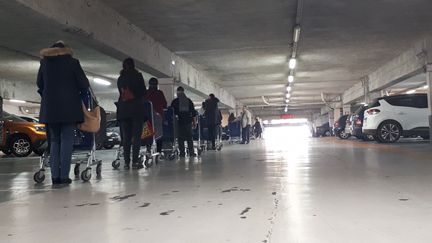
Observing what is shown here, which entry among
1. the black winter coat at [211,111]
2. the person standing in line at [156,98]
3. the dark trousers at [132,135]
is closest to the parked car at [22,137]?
the black winter coat at [211,111]

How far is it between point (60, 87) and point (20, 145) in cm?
883

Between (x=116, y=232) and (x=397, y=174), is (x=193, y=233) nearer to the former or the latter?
(x=116, y=232)

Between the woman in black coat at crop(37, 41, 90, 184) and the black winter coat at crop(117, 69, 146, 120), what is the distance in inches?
56.6

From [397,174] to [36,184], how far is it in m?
4.39

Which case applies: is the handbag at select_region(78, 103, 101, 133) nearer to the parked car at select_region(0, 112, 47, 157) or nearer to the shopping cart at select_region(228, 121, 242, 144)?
the parked car at select_region(0, 112, 47, 157)

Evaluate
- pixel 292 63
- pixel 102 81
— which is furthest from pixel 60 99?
pixel 102 81

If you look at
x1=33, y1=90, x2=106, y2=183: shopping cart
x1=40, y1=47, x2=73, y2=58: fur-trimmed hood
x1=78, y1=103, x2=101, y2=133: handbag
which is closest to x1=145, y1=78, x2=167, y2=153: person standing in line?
x1=33, y1=90, x2=106, y2=183: shopping cart

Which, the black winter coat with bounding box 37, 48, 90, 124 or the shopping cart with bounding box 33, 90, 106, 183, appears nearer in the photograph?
the black winter coat with bounding box 37, 48, 90, 124

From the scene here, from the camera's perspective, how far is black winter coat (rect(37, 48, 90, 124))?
185 inches

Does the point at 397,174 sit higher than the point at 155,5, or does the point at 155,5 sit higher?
the point at 155,5

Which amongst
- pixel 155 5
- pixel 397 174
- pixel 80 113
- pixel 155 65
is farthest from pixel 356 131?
pixel 80 113

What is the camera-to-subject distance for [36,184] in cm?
513

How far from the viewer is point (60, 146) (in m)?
4.84

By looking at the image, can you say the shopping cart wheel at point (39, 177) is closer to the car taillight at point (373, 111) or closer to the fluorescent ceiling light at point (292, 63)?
the car taillight at point (373, 111)
